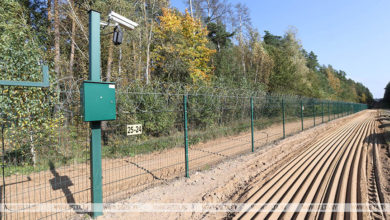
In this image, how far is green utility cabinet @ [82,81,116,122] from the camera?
2.89 m

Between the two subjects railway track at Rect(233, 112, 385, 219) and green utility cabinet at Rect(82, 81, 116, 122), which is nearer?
green utility cabinet at Rect(82, 81, 116, 122)

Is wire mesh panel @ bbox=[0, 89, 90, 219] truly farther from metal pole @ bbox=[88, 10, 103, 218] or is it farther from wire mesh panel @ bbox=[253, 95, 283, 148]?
wire mesh panel @ bbox=[253, 95, 283, 148]

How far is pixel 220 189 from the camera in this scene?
419 cm

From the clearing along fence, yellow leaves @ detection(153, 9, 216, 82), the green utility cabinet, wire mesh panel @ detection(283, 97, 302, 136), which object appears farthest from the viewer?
yellow leaves @ detection(153, 9, 216, 82)

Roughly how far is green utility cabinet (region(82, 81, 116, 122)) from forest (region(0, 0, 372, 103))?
2.74ft

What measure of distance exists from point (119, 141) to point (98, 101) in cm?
336

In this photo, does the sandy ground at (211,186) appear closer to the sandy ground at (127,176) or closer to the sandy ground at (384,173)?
the sandy ground at (127,176)

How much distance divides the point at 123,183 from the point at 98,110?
2.56m

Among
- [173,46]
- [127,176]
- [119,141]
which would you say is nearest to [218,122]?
[119,141]

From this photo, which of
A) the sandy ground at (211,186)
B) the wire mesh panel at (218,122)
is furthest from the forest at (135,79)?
the sandy ground at (211,186)

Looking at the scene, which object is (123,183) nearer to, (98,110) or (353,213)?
(98,110)

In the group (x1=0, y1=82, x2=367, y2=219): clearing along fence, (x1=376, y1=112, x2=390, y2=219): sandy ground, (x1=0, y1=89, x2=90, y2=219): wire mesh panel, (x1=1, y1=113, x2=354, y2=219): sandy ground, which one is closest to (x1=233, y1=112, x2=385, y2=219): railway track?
(x1=376, y1=112, x2=390, y2=219): sandy ground

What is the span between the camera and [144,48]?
15547 mm

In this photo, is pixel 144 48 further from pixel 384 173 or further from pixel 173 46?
pixel 384 173
